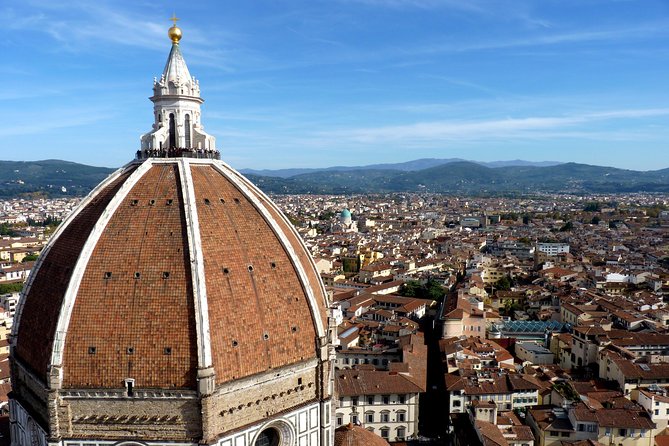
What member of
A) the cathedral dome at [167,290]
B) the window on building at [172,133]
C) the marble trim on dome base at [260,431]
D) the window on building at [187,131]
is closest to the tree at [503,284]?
the marble trim on dome base at [260,431]

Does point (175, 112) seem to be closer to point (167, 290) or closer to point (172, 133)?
point (172, 133)

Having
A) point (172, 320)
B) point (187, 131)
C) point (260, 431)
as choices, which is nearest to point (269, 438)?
point (260, 431)

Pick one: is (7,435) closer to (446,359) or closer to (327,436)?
(327,436)

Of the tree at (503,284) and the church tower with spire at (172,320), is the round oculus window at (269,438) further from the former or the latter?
the tree at (503,284)

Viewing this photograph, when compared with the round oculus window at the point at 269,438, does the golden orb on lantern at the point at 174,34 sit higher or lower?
higher

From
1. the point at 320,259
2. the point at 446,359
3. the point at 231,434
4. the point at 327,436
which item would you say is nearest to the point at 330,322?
the point at 327,436

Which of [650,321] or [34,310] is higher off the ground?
[34,310]
